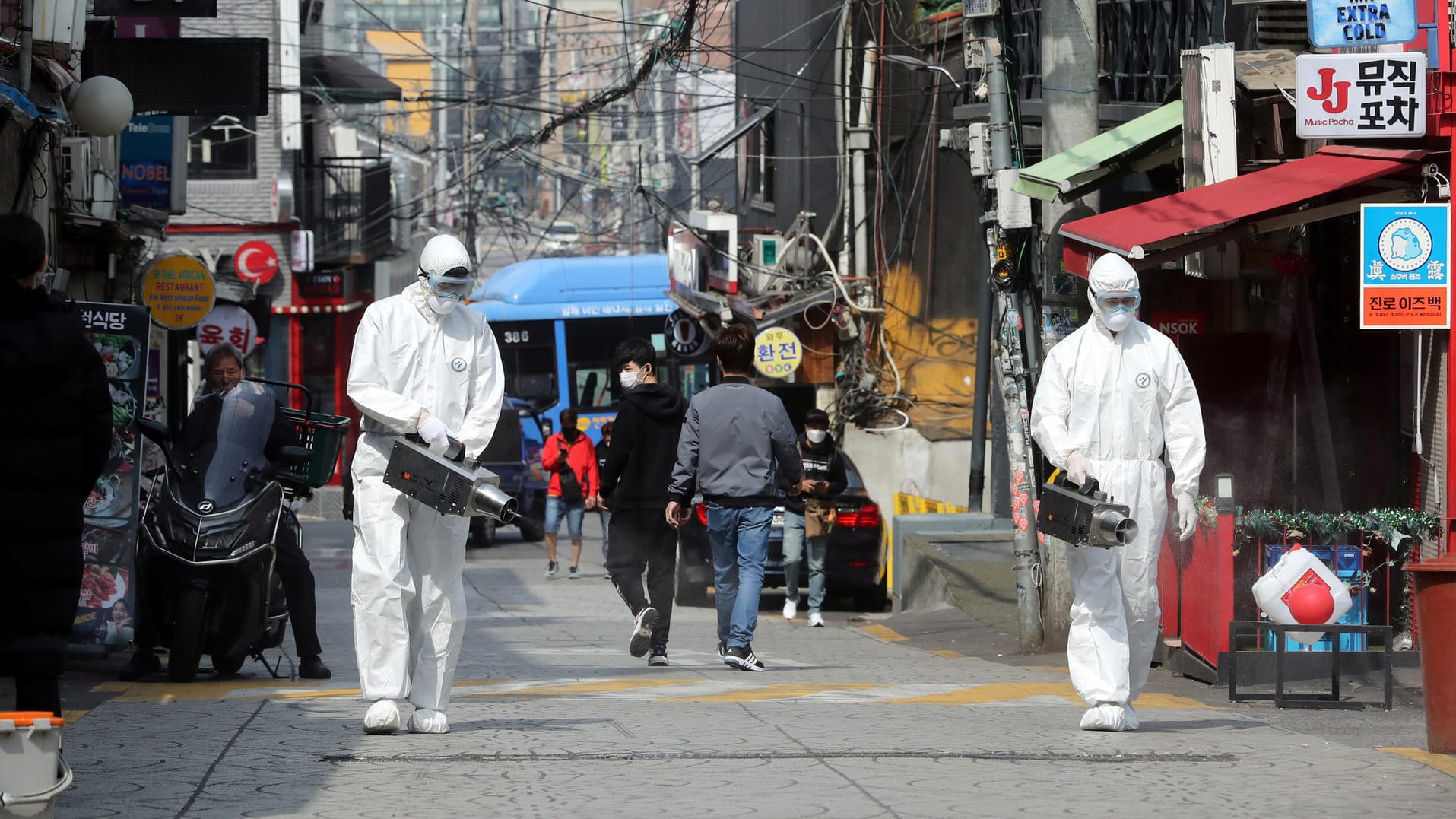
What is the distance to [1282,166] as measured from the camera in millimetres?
11125

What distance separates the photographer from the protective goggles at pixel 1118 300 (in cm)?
737

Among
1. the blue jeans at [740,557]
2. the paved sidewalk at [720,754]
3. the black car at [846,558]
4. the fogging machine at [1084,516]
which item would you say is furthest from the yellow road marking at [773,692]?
the black car at [846,558]

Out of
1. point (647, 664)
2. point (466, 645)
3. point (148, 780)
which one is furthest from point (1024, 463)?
point (148, 780)

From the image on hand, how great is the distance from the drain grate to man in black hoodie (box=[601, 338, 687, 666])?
407cm

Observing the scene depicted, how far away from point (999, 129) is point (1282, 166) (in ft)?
→ 5.96

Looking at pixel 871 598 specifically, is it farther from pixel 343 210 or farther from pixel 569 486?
pixel 343 210

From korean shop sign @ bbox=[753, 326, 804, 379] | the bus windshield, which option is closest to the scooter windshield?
korean shop sign @ bbox=[753, 326, 804, 379]

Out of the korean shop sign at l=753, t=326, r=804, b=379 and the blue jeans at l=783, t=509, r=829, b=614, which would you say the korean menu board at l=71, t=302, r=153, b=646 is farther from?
the korean shop sign at l=753, t=326, r=804, b=379

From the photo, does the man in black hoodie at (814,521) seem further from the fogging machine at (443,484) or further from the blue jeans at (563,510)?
the fogging machine at (443,484)

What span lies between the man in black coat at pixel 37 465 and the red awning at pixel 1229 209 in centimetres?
650

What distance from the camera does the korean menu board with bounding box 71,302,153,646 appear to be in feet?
31.2

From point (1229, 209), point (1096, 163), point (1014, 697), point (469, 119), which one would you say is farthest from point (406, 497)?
point (469, 119)

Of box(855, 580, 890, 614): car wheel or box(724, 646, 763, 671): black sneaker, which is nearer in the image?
box(724, 646, 763, 671): black sneaker

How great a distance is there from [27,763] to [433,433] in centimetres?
233
